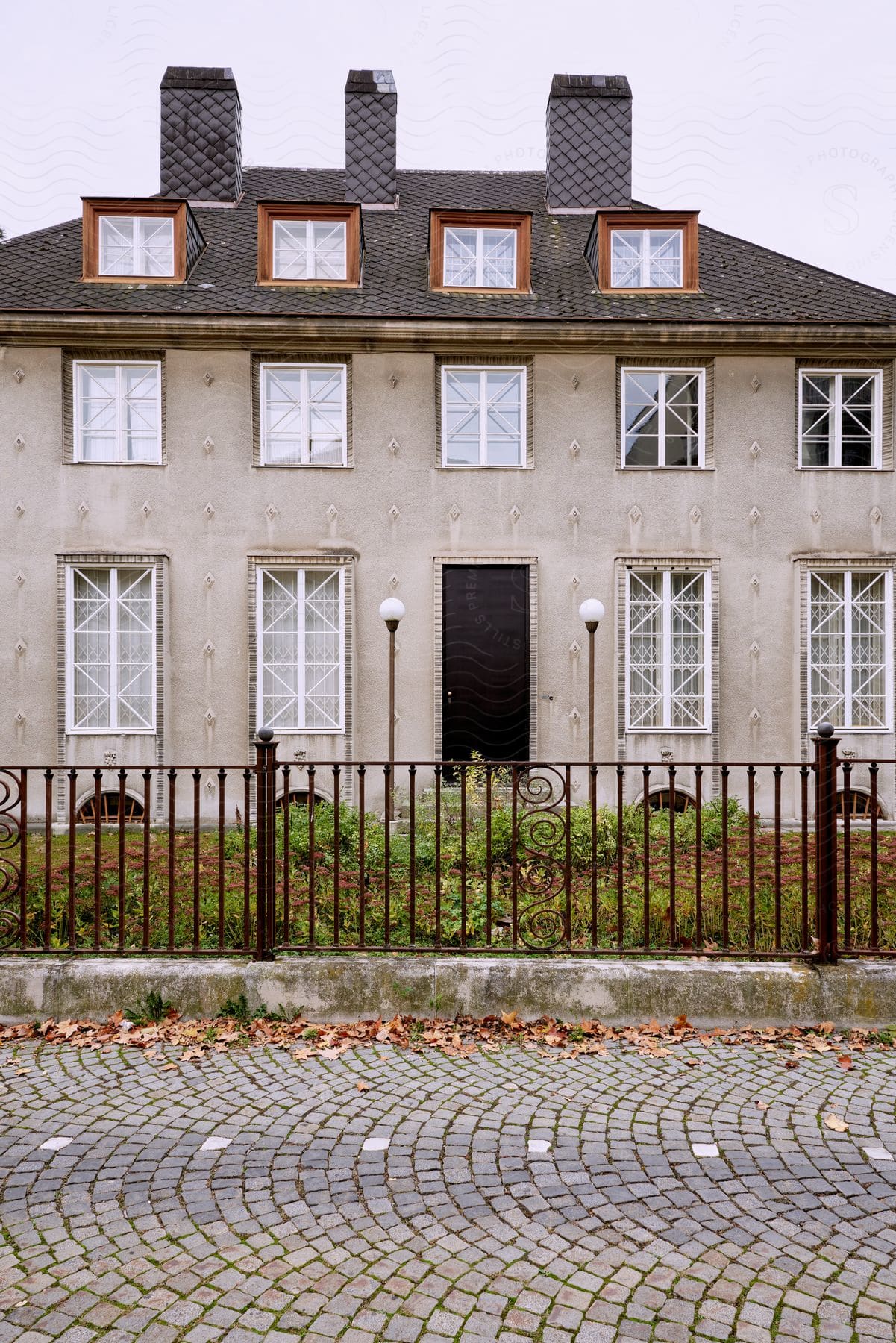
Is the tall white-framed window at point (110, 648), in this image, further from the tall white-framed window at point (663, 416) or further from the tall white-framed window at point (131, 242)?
the tall white-framed window at point (663, 416)

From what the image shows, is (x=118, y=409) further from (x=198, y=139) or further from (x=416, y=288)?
(x=198, y=139)

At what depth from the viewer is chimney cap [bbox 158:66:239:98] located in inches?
592

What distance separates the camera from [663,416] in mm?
12359

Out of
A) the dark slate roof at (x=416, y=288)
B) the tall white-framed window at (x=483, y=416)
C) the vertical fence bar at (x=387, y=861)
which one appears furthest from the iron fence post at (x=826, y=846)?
the dark slate roof at (x=416, y=288)

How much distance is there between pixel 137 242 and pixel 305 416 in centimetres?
412

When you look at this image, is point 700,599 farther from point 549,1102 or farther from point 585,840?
point 549,1102

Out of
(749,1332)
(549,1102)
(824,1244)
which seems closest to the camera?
(749,1332)


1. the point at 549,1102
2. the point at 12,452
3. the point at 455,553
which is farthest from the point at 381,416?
the point at 549,1102

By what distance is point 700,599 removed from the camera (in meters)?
12.4

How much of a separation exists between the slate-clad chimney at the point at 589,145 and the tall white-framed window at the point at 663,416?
5.45 m

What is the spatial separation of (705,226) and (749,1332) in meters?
16.5

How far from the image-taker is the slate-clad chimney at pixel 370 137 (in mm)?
15453

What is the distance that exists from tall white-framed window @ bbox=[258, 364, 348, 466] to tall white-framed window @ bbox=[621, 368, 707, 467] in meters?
4.42

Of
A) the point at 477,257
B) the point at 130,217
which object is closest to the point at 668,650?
the point at 477,257
